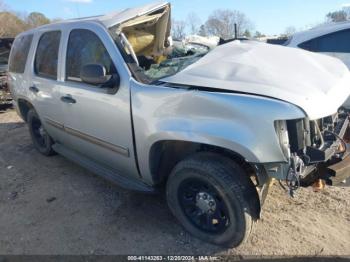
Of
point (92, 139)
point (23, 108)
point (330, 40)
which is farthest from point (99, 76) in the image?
point (330, 40)

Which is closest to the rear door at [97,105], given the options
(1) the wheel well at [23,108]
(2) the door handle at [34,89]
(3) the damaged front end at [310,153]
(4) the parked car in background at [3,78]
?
(2) the door handle at [34,89]

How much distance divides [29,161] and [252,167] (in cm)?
390

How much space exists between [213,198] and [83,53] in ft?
6.73

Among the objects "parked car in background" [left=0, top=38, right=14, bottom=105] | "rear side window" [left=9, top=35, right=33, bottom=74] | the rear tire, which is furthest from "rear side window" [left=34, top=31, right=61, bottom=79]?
"parked car in background" [left=0, top=38, right=14, bottom=105]

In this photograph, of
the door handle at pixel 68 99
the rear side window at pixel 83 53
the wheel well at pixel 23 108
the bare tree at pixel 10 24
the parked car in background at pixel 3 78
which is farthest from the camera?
the bare tree at pixel 10 24

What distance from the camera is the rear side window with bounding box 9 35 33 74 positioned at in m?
5.15

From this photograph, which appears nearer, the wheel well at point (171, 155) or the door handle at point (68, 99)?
the wheel well at point (171, 155)

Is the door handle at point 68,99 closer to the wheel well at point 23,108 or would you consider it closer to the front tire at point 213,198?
the front tire at point 213,198

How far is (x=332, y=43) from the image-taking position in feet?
20.1

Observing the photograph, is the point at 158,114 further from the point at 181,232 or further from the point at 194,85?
the point at 181,232

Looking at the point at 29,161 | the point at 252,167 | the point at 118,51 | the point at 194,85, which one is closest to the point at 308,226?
the point at 252,167

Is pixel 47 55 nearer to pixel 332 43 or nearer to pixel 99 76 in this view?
pixel 99 76

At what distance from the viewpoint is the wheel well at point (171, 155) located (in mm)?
2975

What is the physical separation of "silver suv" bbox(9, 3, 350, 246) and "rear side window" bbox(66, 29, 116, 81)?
0.04 ft
